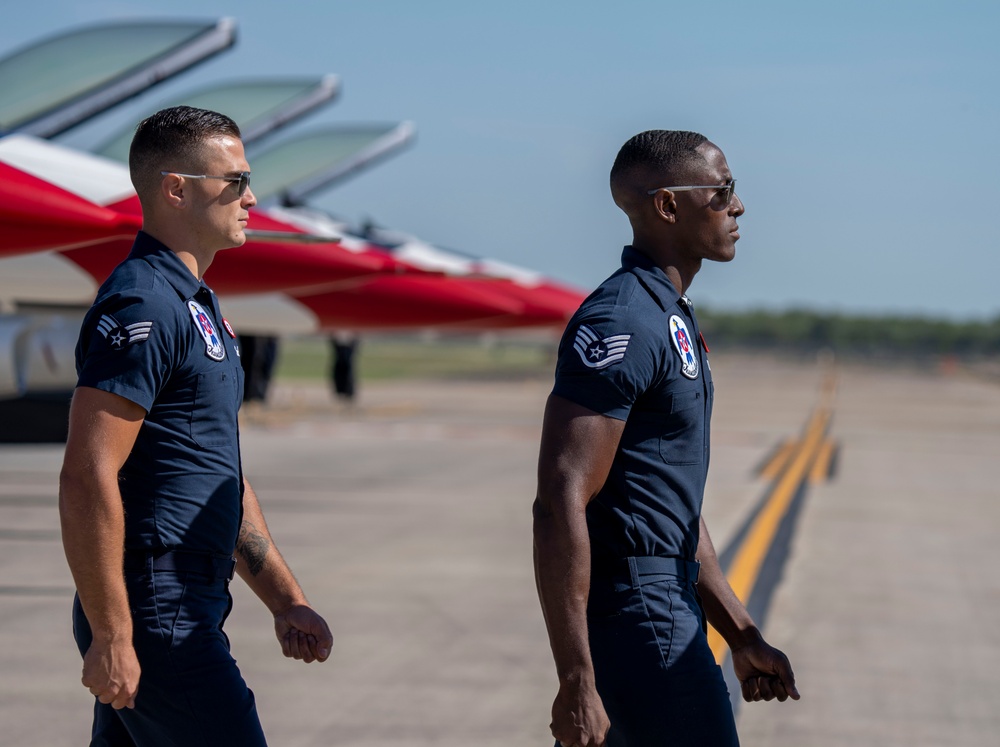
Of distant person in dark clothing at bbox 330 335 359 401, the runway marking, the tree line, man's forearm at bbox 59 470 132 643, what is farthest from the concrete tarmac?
the tree line

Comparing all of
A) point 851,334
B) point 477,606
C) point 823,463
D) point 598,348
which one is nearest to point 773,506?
point 477,606

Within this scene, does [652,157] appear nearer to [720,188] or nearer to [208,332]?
[720,188]

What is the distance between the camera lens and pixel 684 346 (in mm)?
2740

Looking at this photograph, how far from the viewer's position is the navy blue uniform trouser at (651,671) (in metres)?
2.60

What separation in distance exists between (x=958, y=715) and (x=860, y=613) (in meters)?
2.14

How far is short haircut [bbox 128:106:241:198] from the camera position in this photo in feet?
9.12

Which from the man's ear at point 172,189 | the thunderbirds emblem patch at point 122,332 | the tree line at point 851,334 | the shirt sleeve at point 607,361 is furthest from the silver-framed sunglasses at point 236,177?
the tree line at point 851,334

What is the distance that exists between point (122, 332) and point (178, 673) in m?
0.69

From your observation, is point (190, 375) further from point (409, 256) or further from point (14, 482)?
point (409, 256)

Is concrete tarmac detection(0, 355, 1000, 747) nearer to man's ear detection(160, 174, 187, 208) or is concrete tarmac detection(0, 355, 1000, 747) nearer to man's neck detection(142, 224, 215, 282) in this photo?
man's neck detection(142, 224, 215, 282)

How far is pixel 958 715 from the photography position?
5.53 m

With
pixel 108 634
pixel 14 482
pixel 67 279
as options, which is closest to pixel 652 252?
pixel 108 634

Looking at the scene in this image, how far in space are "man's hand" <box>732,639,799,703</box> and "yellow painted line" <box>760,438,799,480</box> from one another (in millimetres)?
13274

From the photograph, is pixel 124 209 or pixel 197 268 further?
→ pixel 124 209
